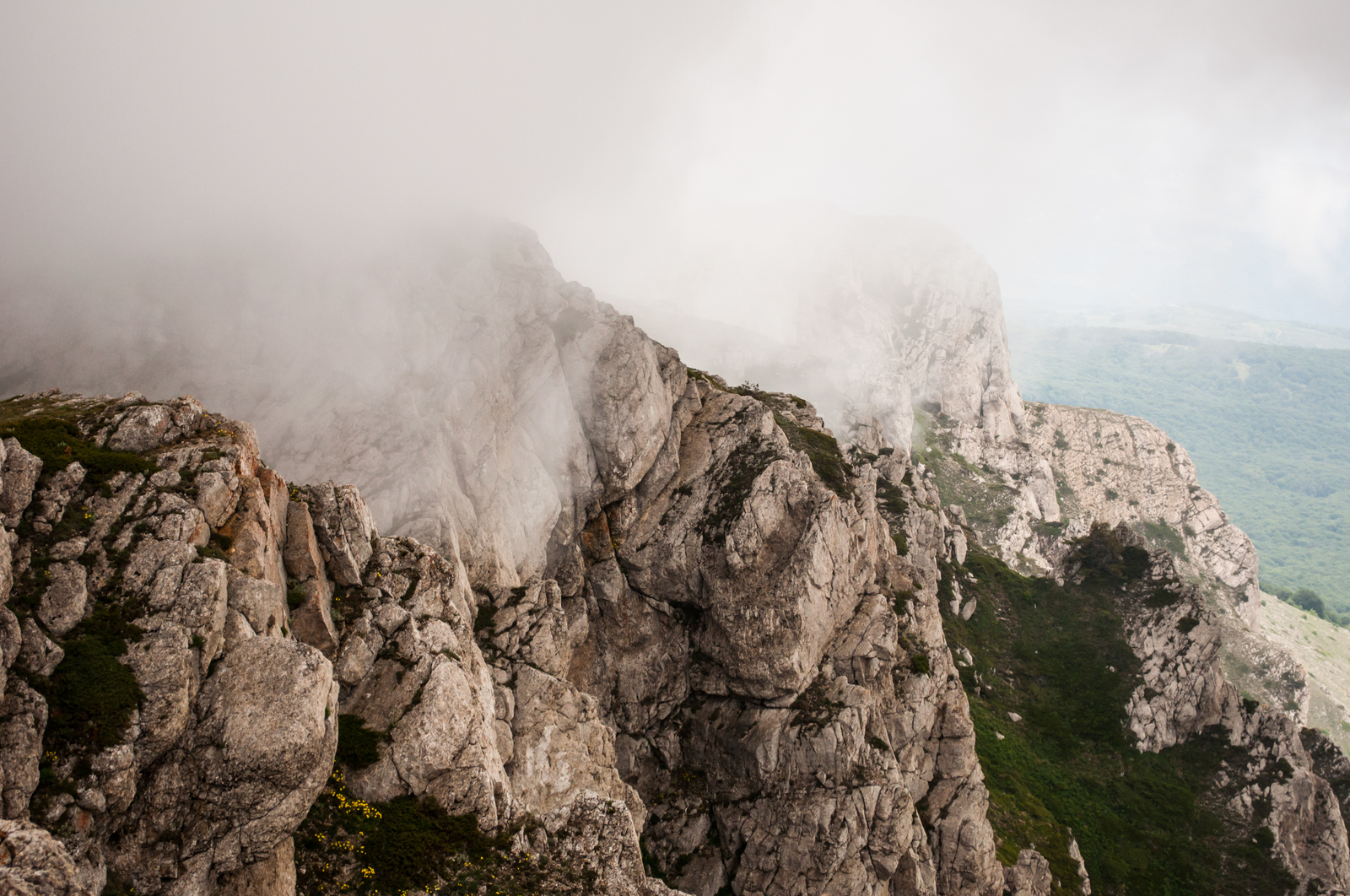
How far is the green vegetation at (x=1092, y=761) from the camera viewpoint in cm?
5425

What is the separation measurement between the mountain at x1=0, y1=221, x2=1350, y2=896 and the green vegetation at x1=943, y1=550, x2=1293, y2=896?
0.35 metres

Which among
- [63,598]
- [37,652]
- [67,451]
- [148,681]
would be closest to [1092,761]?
[148,681]

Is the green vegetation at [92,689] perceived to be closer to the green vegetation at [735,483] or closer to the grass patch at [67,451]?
the grass patch at [67,451]

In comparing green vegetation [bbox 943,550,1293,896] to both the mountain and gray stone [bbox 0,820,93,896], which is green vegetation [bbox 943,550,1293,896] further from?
gray stone [bbox 0,820,93,896]

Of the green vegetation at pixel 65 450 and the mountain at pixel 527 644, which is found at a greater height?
the green vegetation at pixel 65 450

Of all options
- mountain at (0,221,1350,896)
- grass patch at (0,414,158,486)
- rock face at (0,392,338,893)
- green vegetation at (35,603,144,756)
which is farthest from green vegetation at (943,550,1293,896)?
grass patch at (0,414,158,486)

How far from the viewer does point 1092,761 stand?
Answer: 64188mm

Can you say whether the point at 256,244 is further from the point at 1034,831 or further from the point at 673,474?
the point at 1034,831

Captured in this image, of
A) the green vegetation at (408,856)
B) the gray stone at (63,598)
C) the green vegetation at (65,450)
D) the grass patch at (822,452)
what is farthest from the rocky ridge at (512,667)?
the green vegetation at (408,856)

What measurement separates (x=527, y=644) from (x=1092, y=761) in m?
63.9

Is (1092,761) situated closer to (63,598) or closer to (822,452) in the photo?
(822,452)

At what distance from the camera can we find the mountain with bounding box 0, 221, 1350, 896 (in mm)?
17578

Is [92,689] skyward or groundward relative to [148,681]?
skyward

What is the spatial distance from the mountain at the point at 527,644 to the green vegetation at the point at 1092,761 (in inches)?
13.7
